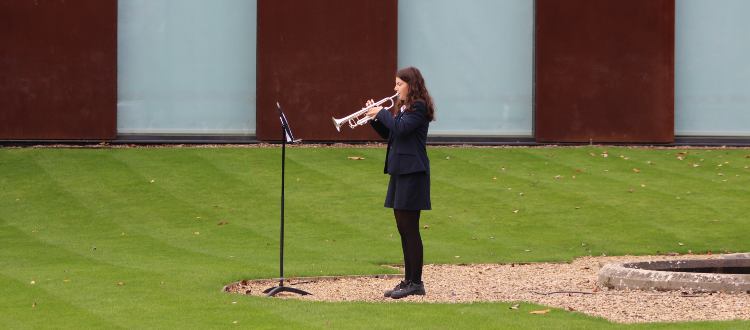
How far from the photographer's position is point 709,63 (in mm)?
19984

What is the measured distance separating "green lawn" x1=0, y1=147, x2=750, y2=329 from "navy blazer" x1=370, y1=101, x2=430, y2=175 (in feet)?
4.14

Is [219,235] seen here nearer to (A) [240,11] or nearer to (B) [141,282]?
(B) [141,282]

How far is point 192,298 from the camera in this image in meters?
6.78

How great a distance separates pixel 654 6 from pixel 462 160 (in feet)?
23.1

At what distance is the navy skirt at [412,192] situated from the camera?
6.73m

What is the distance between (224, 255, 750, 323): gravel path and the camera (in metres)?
6.33

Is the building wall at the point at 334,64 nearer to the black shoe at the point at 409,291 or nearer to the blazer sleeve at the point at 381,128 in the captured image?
the blazer sleeve at the point at 381,128

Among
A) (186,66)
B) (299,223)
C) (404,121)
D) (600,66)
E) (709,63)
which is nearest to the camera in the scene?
(404,121)

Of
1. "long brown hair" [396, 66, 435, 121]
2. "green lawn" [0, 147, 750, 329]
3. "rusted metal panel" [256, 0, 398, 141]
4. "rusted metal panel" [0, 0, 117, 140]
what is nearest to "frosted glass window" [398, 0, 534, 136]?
"rusted metal panel" [256, 0, 398, 141]

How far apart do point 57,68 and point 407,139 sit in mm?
13592

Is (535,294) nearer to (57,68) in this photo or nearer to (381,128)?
(381,128)

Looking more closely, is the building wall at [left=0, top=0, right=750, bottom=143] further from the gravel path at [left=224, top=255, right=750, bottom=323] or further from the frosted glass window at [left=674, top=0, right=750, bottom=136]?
the gravel path at [left=224, top=255, right=750, bottom=323]

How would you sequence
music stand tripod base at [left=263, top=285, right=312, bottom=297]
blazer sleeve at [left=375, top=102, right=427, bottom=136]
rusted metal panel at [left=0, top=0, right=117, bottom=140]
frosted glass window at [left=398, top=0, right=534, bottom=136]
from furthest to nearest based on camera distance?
frosted glass window at [left=398, top=0, right=534, bottom=136], rusted metal panel at [left=0, top=0, right=117, bottom=140], music stand tripod base at [left=263, top=285, right=312, bottom=297], blazer sleeve at [left=375, top=102, right=427, bottom=136]

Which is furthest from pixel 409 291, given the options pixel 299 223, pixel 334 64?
pixel 334 64
